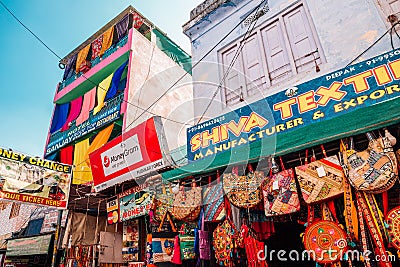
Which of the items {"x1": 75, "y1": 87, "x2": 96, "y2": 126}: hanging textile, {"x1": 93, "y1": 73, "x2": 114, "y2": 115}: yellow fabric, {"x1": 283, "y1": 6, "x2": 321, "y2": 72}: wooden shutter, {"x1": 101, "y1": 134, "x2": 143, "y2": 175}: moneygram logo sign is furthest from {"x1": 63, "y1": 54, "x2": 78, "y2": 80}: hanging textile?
{"x1": 283, "y1": 6, "x2": 321, "y2": 72}: wooden shutter

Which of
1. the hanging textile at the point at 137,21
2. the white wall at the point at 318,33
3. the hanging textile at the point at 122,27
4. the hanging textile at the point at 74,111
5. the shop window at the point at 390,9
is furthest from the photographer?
the hanging textile at the point at 74,111

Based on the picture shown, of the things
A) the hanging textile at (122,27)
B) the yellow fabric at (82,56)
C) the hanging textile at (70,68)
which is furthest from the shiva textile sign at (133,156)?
the hanging textile at (70,68)

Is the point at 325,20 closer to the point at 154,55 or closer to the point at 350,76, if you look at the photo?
the point at 350,76

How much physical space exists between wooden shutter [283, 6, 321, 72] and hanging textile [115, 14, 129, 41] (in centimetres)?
935

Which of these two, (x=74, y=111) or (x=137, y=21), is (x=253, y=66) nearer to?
(x=137, y=21)

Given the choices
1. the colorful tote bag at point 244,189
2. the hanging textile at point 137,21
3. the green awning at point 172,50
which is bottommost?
the colorful tote bag at point 244,189

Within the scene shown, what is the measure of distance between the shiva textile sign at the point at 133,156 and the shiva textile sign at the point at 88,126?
13.1 feet

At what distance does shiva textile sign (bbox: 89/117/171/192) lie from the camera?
20.0ft

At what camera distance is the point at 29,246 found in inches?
379

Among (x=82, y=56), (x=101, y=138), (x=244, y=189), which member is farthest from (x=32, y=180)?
(x=82, y=56)

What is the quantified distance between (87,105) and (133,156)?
320 inches

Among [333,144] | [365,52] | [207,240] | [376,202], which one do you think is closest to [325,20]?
[365,52]

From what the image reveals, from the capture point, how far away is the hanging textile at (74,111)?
539 inches

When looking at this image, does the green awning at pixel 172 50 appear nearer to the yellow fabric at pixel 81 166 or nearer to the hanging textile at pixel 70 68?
the hanging textile at pixel 70 68
